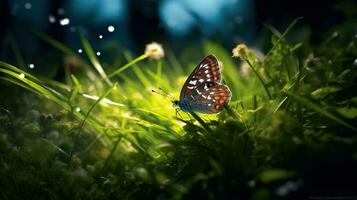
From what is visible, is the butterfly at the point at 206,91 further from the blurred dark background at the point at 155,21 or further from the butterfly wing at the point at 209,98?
the blurred dark background at the point at 155,21

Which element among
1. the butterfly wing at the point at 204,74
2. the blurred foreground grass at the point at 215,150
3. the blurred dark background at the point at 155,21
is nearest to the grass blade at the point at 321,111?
the blurred foreground grass at the point at 215,150

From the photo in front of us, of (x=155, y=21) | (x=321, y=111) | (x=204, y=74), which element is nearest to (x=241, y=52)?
(x=204, y=74)

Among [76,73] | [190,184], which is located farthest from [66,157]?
[76,73]

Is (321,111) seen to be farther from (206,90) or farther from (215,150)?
(206,90)

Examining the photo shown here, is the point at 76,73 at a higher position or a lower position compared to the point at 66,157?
higher

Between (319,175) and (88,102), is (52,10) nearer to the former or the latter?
(88,102)
